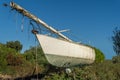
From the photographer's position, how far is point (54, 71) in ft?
90.2

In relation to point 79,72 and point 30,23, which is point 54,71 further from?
point 30,23

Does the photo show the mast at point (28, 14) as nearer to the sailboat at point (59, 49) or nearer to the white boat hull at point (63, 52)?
the sailboat at point (59, 49)

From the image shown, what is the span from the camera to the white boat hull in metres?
23.9

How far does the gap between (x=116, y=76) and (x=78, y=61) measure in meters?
3.87

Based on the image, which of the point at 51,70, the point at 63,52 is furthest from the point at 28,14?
the point at 51,70

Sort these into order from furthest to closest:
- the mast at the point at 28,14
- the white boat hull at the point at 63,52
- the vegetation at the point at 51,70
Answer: the vegetation at the point at 51,70, the mast at the point at 28,14, the white boat hull at the point at 63,52

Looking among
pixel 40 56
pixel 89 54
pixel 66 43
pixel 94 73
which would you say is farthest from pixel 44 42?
pixel 40 56

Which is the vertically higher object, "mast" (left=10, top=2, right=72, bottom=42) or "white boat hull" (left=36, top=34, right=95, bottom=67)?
"mast" (left=10, top=2, right=72, bottom=42)

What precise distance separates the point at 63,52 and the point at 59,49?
0.69m

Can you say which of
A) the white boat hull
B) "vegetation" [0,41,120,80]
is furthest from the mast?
the white boat hull

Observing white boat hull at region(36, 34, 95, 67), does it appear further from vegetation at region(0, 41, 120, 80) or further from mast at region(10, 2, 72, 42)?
mast at region(10, 2, 72, 42)

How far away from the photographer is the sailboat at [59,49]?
24.0m

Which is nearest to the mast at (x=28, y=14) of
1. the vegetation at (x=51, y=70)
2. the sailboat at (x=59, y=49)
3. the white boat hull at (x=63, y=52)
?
the sailboat at (x=59, y=49)

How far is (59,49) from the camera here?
25188 millimetres
